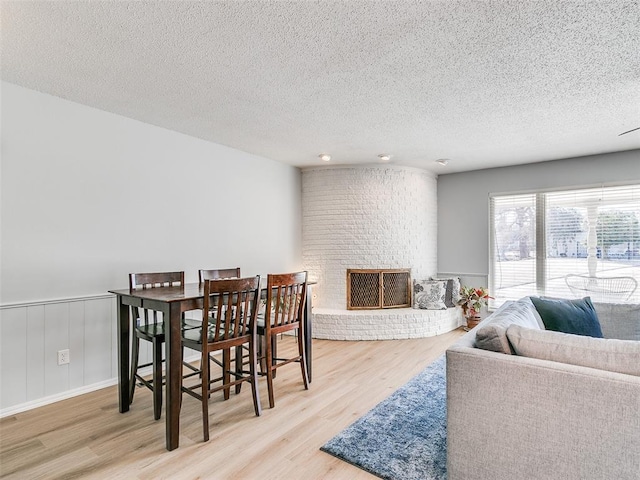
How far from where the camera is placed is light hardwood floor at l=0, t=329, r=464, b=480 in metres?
1.91

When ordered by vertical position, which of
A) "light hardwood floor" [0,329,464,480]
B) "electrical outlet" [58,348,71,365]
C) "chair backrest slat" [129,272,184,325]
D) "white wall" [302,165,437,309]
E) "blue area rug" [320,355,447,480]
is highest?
"white wall" [302,165,437,309]

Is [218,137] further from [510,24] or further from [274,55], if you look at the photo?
[510,24]

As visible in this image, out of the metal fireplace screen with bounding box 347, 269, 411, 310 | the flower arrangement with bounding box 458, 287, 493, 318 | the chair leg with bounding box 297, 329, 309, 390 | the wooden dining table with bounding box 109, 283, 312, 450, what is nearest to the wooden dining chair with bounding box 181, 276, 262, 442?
the wooden dining table with bounding box 109, 283, 312, 450

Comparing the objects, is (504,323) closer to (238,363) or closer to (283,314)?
(283,314)

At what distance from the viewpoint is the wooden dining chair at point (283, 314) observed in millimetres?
2633

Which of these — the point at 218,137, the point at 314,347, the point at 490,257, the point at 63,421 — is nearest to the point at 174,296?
the point at 63,421

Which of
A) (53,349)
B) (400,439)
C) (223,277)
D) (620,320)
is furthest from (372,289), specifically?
(53,349)

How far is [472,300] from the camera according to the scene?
17.1 feet

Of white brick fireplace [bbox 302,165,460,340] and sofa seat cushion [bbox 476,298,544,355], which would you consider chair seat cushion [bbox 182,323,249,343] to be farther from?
white brick fireplace [bbox 302,165,460,340]

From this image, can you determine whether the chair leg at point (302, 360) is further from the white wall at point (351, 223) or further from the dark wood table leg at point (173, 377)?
the white wall at point (351, 223)

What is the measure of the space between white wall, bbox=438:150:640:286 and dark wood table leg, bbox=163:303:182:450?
4523 mm

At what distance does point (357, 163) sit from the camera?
4.99m

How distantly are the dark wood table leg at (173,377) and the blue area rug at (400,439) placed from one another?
34.2 inches

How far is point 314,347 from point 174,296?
2353mm
